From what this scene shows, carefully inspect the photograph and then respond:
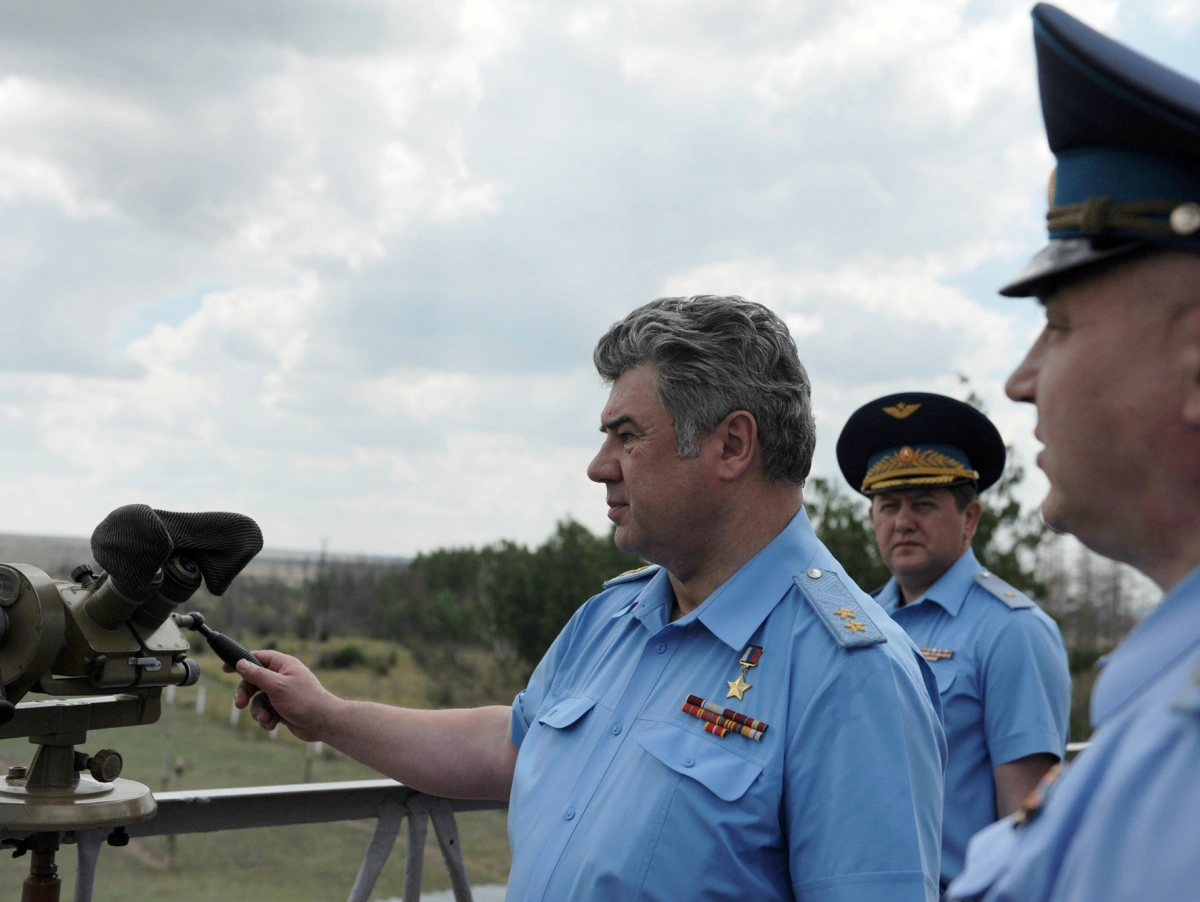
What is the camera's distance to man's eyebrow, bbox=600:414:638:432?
2.33m

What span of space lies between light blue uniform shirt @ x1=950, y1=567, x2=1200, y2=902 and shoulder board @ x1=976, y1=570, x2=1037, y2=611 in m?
2.54

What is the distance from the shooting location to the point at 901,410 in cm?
395

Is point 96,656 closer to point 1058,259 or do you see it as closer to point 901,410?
point 1058,259

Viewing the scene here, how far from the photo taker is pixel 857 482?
4.11 m

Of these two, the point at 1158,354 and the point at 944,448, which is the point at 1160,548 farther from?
the point at 944,448

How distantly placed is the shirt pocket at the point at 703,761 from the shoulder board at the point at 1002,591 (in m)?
1.76

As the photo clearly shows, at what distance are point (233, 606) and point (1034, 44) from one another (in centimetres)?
5485

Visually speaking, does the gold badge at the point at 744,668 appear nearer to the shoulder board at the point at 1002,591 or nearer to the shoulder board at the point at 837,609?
the shoulder board at the point at 837,609

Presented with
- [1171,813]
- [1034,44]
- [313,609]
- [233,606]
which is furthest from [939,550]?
[313,609]

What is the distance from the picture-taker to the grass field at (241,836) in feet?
112

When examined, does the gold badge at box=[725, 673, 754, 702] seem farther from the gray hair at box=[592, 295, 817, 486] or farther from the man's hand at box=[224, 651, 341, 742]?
the man's hand at box=[224, 651, 341, 742]

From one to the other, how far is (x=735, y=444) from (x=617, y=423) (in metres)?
0.25

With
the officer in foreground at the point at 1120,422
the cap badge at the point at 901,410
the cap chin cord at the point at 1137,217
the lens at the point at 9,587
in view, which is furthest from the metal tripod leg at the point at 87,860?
the cap badge at the point at 901,410

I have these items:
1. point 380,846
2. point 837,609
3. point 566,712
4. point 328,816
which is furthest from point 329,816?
point 837,609
